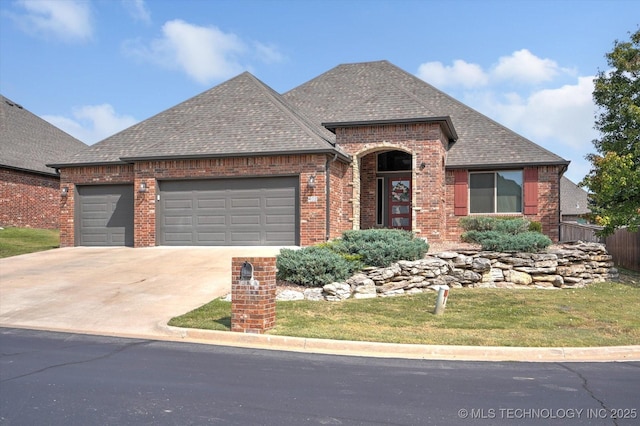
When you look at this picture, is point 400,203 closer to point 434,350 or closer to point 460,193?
point 460,193

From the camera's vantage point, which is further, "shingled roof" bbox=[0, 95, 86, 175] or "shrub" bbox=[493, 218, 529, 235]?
"shingled roof" bbox=[0, 95, 86, 175]

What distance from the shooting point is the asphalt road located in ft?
18.0

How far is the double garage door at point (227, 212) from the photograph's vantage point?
19422mm

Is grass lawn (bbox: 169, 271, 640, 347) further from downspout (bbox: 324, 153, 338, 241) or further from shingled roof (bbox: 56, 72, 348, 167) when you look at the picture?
shingled roof (bbox: 56, 72, 348, 167)

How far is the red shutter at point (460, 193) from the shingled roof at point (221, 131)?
4.53 meters

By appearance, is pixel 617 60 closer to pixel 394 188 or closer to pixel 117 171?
pixel 394 188

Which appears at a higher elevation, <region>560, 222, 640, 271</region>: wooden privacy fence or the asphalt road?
<region>560, 222, 640, 271</region>: wooden privacy fence

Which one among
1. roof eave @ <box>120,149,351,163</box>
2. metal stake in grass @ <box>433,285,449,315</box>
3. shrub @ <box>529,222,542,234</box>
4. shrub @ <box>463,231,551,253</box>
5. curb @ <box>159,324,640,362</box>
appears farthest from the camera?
shrub @ <box>529,222,542,234</box>

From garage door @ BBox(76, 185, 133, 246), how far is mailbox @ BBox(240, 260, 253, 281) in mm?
12503

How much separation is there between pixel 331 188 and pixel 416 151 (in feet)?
10.6

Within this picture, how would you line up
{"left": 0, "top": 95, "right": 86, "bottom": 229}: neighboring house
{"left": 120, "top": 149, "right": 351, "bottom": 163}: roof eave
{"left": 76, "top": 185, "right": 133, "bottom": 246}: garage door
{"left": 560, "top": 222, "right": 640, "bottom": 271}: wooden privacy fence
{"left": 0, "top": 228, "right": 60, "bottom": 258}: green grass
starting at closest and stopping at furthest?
{"left": 120, "top": 149, "right": 351, "bottom": 163}: roof eave, {"left": 560, "top": 222, "right": 640, "bottom": 271}: wooden privacy fence, {"left": 76, "top": 185, "right": 133, "bottom": 246}: garage door, {"left": 0, "top": 228, "right": 60, "bottom": 258}: green grass, {"left": 0, "top": 95, "right": 86, "bottom": 229}: neighboring house

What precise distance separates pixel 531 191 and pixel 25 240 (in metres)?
21.2

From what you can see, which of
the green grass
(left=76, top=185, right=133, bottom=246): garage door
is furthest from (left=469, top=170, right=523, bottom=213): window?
the green grass

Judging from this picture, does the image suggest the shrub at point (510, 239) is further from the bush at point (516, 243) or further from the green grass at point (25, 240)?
the green grass at point (25, 240)
